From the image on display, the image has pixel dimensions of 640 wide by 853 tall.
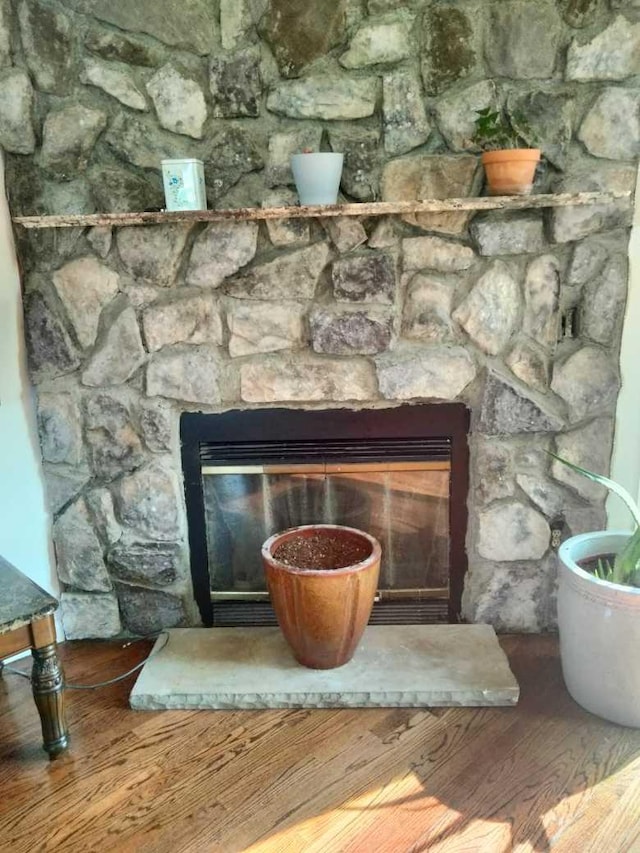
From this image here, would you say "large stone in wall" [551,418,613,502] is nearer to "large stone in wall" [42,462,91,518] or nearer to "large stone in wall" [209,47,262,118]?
"large stone in wall" [209,47,262,118]

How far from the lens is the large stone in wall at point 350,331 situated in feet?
5.96

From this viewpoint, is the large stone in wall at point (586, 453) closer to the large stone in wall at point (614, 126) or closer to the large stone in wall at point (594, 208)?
the large stone in wall at point (594, 208)

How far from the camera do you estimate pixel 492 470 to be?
6.29ft

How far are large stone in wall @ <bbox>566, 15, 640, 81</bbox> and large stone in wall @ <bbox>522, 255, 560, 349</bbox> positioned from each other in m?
0.44

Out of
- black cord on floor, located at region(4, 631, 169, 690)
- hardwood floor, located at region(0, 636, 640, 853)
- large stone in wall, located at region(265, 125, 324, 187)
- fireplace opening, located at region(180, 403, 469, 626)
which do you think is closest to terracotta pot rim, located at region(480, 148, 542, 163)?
large stone in wall, located at region(265, 125, 324, 187)

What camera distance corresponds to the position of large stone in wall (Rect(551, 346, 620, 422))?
1.83 m

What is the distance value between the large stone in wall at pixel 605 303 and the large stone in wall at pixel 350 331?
52 cm

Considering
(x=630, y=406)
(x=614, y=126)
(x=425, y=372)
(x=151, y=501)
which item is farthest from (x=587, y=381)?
(x=151, y=501)

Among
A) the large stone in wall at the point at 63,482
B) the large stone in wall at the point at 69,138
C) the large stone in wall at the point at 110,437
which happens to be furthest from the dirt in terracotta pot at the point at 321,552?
the large stone in wall at the point at 69,138

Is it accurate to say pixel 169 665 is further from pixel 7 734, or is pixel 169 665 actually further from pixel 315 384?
pixel 315 384

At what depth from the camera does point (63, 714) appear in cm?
162

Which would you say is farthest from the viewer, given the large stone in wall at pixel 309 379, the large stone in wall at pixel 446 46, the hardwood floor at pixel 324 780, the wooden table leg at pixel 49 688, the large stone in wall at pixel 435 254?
the large stone in wall at pixel 309 379

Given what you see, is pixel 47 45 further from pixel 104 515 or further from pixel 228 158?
pixel 104 515

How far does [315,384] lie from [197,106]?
0.77 metres
